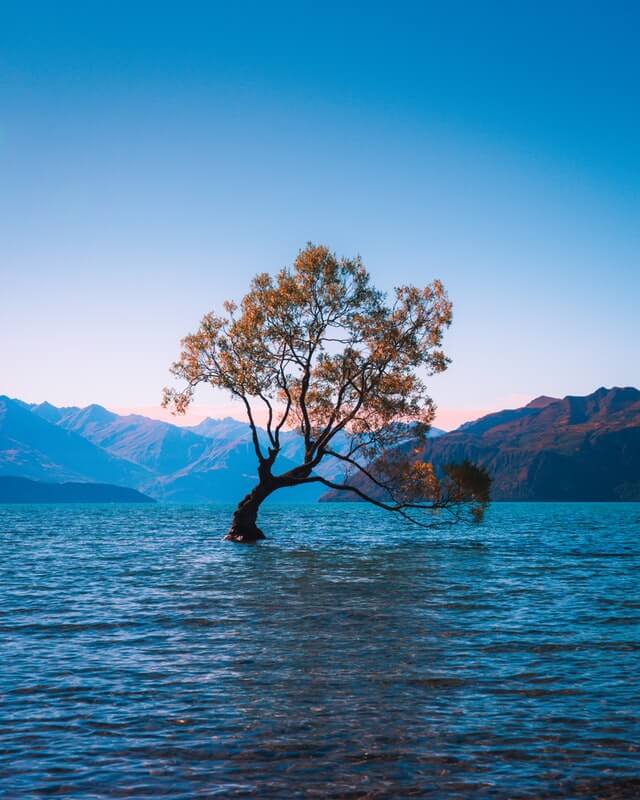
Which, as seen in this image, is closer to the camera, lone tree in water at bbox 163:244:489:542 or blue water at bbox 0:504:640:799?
blue water at bbox 0:504:640:799

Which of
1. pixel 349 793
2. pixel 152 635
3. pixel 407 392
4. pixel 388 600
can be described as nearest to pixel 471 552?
pixel 407 392

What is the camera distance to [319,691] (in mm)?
15094

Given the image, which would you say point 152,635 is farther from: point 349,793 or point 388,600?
point 349,793

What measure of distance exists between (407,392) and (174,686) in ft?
142

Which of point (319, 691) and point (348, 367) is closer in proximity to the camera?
point (319, 691)

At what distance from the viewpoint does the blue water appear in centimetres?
1070

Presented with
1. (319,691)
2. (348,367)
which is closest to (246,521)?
(348,367)

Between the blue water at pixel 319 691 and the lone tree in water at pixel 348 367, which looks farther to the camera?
the lone tree in water at pixel 348 367

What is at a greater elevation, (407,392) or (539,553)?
(407,392)

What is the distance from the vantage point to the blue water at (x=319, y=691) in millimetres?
10695

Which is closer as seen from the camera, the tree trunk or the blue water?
the blue water

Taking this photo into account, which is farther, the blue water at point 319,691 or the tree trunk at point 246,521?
the tree trunk at point 246,521

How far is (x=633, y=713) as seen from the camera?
13.6 metres

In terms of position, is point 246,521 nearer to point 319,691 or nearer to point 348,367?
point 348,367
